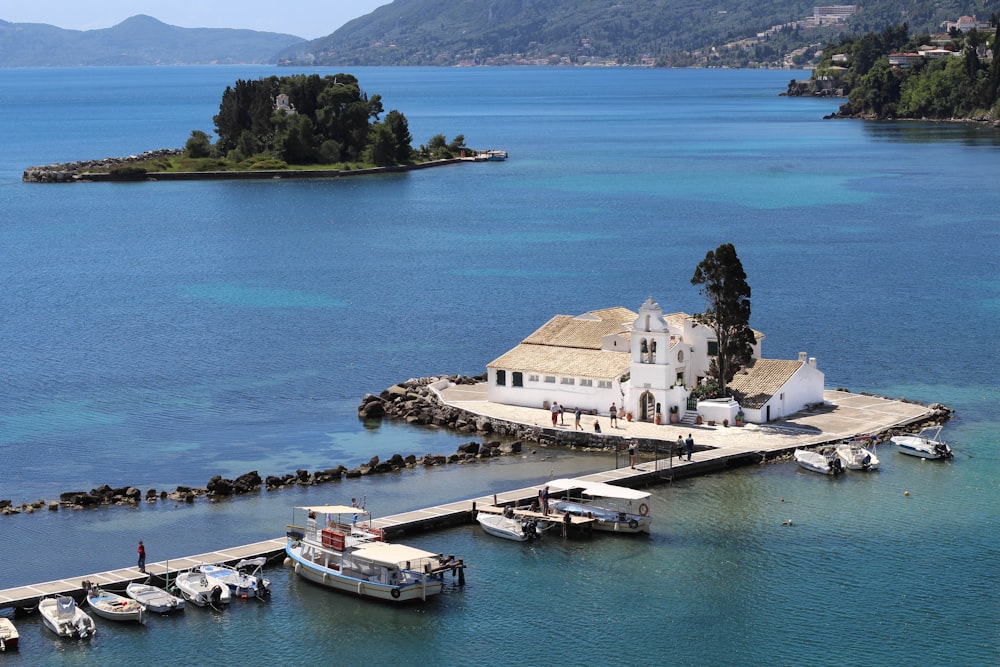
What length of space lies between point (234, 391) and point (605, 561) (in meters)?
27.5

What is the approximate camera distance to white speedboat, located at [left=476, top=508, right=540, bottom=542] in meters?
47.2

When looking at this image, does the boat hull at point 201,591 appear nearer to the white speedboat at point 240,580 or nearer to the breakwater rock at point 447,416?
the white speedboat at point 240,580

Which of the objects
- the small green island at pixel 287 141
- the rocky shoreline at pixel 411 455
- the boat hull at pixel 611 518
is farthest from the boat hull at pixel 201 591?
the small green island at pixel 287 141

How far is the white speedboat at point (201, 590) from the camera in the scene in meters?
42.0

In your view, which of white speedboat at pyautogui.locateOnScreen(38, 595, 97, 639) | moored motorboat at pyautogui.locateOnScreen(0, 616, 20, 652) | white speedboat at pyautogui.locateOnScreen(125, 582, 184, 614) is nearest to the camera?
moored motorboat at pyautogui.locateOnScreen(0, 616, 20, 652)

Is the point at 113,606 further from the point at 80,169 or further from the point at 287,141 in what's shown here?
the point at 80,169

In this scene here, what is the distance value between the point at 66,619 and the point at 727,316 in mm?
28565


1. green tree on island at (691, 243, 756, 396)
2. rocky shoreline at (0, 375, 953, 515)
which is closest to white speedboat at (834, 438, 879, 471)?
rocky shoreline at (0, 375, 953, 515)

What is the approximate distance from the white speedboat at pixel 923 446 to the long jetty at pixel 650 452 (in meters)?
1.63

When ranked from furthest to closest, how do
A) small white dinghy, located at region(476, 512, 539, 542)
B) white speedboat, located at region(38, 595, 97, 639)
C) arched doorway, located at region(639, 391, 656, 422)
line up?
arched doorway, located at region(639, 391, 656, 422) → small white dinghy, located at region(476, 512, 539, 542) → white speedboat, located at region(38, 595, 97, 639)

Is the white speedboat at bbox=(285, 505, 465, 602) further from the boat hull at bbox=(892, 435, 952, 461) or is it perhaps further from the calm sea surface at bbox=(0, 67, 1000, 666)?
the boat hull at bbox=(892, 435, 952, 461)

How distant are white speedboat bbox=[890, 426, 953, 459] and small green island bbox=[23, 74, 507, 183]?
392 ft

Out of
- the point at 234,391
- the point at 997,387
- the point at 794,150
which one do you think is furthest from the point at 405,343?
the point at 794,150

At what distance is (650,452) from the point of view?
55719 mm
